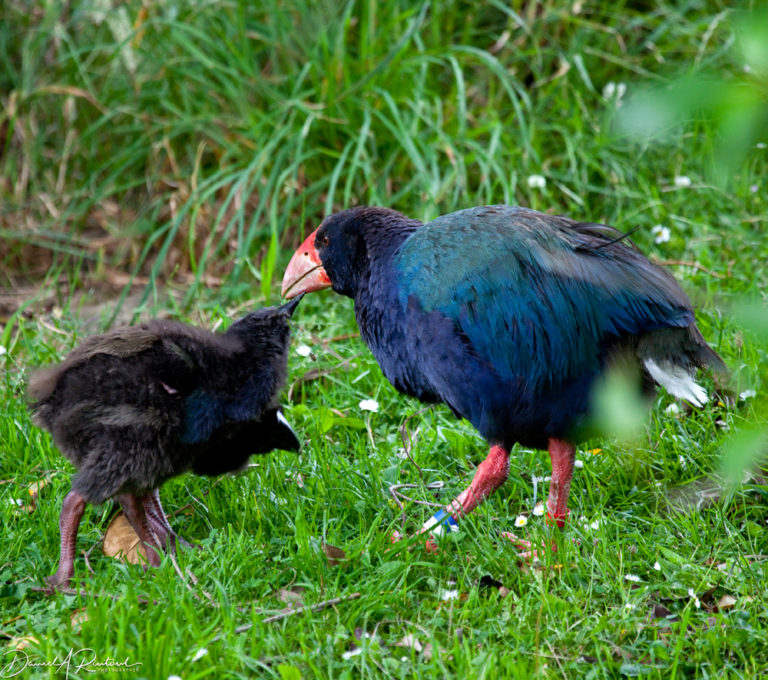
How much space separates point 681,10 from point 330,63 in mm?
2053

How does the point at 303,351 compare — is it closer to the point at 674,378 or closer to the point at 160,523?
the point at 160,523

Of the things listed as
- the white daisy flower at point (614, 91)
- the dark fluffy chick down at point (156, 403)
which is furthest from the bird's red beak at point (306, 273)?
the white daisy flower at point (614, 91)

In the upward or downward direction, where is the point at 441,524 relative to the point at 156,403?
downward

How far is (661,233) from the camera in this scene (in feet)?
14.8

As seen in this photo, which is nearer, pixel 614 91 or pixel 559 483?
pixel 559 483

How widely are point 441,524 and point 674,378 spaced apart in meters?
0.80

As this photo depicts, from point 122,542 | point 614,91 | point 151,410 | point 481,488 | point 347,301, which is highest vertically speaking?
point 614,91

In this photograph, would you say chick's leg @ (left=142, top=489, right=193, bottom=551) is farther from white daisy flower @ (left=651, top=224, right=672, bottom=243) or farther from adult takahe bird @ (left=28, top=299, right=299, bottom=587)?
white daisy flower @ (left=651, top=224, right=672, bottom=243)

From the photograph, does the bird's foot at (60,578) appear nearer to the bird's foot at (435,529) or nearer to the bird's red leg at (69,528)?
the bird's red leg at (69,528)

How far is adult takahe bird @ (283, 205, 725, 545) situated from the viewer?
2680mm

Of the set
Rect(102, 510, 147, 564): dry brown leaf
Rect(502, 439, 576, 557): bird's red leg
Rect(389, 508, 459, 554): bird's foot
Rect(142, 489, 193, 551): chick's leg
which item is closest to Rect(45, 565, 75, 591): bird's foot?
Rect(102, 510, 147, 564): dry brown leaf

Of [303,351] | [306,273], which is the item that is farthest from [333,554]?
[303,351]

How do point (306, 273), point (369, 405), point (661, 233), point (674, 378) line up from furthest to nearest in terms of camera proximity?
point (661, 233) < point (369, 405) < point (306, 273) < point (674, 378)

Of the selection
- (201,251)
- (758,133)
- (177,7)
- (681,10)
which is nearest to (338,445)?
(201,251)
